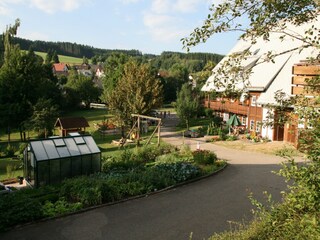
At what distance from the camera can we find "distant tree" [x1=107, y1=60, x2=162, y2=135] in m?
30.5

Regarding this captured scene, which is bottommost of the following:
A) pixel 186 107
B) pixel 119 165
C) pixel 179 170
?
pixel 119 165

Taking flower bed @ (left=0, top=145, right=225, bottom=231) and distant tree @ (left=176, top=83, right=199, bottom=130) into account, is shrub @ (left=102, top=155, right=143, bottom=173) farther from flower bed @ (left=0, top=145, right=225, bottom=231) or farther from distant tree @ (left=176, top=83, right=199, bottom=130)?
distant tree @ (left=176, top=83, right=199, bottom=130)

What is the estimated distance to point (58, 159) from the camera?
51.4 ft

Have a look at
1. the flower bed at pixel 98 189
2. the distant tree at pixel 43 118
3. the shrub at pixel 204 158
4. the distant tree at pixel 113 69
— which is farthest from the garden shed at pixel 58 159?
the distant tree at pixel 113 69

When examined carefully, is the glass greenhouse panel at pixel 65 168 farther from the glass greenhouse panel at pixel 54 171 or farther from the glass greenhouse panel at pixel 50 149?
the glass greenhouse panel at pixel 50 149

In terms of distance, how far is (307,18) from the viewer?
181 inches

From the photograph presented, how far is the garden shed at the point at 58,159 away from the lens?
15.3 m

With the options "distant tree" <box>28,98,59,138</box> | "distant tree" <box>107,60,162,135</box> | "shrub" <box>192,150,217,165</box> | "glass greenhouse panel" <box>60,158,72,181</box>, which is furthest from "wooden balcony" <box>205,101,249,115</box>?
"glass greenhouse panel" <box>60,158,72,181</box>

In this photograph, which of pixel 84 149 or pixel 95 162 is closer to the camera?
pixel 84 149

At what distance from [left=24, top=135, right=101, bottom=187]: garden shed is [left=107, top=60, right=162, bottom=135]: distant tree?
42.2 ft

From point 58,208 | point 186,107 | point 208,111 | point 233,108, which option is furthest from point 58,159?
point 208,111

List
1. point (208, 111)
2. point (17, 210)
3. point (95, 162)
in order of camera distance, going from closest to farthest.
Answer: point (17, 210) < point (95, 162) < point (208, 111)

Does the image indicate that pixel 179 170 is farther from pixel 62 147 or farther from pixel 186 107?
pixel 186 107

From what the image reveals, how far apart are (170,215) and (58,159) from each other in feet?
22.7
